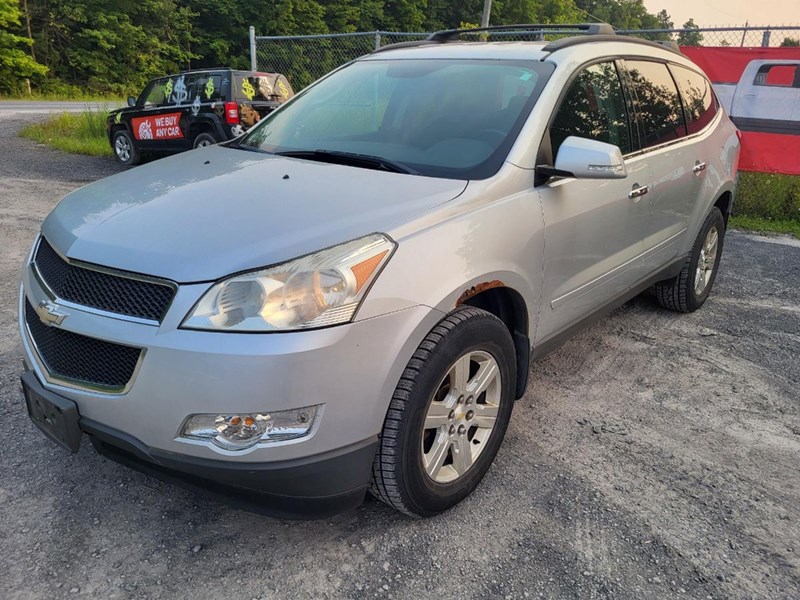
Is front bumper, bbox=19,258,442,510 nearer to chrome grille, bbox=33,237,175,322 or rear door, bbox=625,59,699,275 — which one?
chrome grille, bbox=33,237,175,322

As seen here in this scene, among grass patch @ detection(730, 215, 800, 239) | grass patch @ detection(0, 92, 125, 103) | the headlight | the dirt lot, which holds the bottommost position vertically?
grass patch @ detection(0, 92, 125, 103)

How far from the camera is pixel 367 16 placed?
131ft

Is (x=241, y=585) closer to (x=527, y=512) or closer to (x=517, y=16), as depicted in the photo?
(x=527, y=512)

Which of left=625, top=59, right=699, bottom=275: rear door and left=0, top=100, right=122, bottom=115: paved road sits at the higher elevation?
left=625, top=59, right=699, bottom=275: rear door

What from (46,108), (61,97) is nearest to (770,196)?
(46,108)

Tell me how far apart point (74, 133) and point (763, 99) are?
13.4 metres

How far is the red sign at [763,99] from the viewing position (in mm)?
7945

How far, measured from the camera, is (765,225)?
7965 millimetres

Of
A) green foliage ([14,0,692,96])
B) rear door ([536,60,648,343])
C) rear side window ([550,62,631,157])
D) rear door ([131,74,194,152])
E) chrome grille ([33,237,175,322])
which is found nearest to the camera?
chrome grille ([33,237,175,322])

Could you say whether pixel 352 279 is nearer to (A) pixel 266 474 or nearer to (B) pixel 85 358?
(A) pixel 266 474

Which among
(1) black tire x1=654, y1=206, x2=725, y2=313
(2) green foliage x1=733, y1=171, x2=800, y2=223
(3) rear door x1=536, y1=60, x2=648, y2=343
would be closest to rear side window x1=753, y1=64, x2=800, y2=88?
(2) green foliage x1=733, y1=171, x2=800, y2=223

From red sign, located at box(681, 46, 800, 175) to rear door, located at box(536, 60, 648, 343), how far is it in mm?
5317

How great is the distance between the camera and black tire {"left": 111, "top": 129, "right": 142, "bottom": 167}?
39.9ft

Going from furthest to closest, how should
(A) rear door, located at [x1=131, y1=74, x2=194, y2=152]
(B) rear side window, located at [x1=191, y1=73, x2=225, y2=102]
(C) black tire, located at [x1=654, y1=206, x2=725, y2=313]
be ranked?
(A) rear door, located at [x1=131, y1=74, x2=194, y2=152], (B) rear side window, located at [x1=191, y1=73, x2=225, y2=102], (C) black tire, located at [x1=654, y1=206, x2=725, y2=313]
